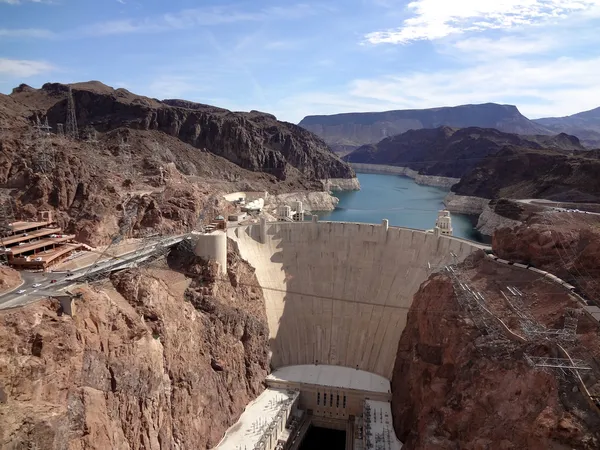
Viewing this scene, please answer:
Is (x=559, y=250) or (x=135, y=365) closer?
(x=135, y=365)

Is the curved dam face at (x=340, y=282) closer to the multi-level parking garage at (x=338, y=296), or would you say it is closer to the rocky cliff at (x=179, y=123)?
the multi-level parking garage at (x=338, y=296)

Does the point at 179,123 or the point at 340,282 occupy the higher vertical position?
the point at 179,123

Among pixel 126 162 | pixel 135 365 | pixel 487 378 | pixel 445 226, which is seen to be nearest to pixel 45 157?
pixel 126 162

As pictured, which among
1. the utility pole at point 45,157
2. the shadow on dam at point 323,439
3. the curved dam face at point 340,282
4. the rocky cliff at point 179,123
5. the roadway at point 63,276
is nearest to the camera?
the roadway at point 63,276

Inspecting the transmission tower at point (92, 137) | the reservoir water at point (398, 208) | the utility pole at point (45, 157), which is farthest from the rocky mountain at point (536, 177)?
the transmission tower at point (92, 137)

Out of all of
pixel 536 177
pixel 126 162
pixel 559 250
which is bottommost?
pixel 559 250

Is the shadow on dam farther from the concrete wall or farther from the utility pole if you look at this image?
the concrete wall

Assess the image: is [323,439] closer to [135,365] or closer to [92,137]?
[135,365]

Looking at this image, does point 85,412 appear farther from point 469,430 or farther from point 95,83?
point 95,83
